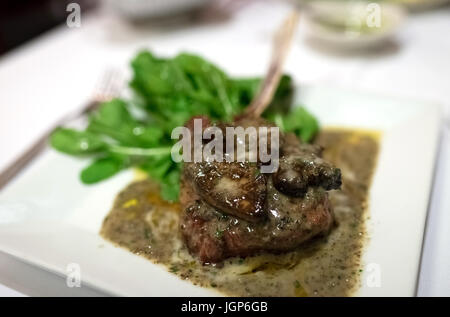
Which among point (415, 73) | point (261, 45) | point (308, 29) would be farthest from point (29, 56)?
point (415, 73)

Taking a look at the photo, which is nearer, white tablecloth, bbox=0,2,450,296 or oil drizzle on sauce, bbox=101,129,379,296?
oil drizzle on sauce, bbox=101,129,379,296

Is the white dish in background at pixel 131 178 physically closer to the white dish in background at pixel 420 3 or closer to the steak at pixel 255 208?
the steak at pixel 255 208

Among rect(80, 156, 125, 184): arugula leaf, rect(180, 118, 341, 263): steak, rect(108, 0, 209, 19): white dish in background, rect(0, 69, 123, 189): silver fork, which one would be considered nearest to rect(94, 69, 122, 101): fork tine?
rect(0, 69, 123, 189): silver fork

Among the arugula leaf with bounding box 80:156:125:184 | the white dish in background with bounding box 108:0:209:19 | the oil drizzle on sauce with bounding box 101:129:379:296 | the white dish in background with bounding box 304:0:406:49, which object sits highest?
the white dish in background with bounding box 108:0:209:19

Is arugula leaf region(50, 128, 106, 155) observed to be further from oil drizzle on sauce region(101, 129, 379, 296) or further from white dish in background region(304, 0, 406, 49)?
white dish in background region(304, 0, 406, 49)

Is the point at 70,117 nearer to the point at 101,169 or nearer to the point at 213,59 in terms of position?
the point at 101,169
